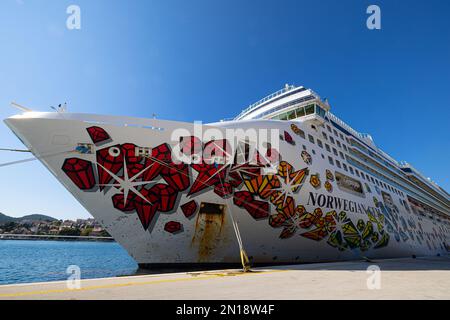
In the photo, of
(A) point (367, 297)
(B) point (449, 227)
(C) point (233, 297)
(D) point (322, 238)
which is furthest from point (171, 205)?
(B) point (449, 227)

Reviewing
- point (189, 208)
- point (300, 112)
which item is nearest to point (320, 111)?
point (300, 112)

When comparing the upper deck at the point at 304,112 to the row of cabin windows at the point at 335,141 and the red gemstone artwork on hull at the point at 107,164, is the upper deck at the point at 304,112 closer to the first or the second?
the row of cabin windows at the point at 335,141

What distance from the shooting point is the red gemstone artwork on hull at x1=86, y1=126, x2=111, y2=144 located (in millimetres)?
8375

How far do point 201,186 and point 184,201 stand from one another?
83 centimetres

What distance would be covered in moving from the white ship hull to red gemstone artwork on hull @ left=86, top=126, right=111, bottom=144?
0.05m

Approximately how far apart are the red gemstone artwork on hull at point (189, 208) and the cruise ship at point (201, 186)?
4cm

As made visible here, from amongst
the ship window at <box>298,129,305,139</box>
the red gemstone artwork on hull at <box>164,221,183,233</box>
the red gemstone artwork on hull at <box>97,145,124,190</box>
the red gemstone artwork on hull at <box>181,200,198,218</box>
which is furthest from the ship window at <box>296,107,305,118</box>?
the red gemstone artwork on hull at <box>97,145,124,190</box>

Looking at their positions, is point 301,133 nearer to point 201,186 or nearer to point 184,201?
point 201,186

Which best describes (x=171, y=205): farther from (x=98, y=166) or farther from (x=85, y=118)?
(x=85, y=118)

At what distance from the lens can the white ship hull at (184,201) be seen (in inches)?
323

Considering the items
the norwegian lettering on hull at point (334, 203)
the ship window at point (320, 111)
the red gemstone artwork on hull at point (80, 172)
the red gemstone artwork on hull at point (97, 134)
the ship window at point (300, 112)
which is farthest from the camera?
the ship window at point (300, 112)

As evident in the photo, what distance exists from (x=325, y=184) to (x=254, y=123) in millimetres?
4987

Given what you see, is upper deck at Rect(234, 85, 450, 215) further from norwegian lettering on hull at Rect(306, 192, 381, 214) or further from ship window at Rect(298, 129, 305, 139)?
norwegian lettering on hull at Rect(306, 192, 381, 214)

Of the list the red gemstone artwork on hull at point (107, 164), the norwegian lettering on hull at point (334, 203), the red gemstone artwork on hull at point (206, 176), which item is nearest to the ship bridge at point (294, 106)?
the norwegian lettering on hull at point (334, 203)
